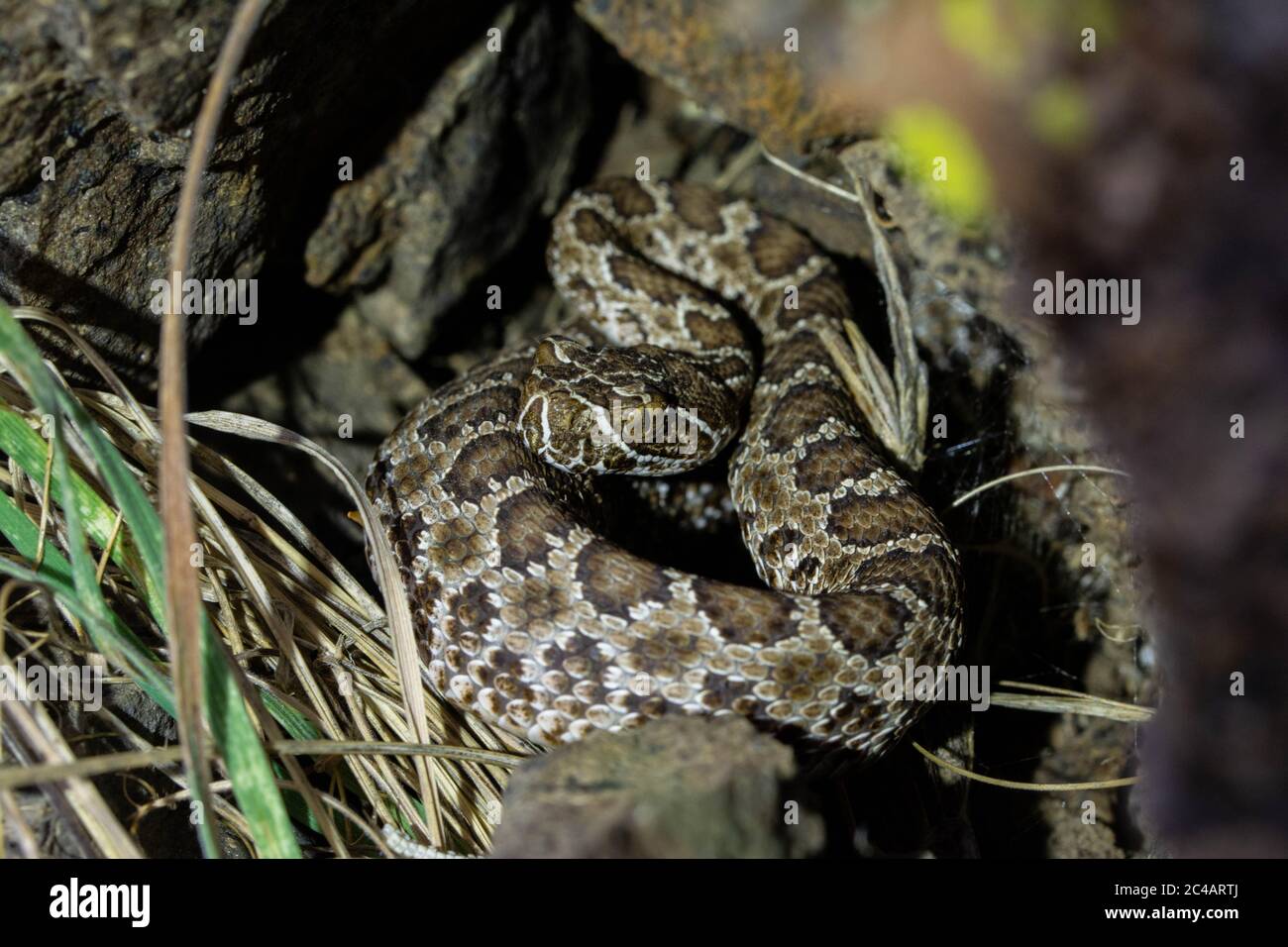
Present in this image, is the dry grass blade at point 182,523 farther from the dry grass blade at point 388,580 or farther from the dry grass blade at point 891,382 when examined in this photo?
the dry grass blade at point 891,382

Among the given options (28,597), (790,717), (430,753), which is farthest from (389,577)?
(790,717)

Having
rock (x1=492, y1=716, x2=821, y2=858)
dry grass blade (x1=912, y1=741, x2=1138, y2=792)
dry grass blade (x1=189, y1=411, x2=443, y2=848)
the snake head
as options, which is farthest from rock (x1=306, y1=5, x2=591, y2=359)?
dry grass blade (x1=912, y1=741, x2=1138, y2=792)

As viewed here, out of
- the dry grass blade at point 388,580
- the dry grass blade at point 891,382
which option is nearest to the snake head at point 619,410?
the dry grass blade at point 891,382

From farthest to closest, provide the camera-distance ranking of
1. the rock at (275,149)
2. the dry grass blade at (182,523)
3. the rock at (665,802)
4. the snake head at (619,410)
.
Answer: the snake head at (619,410), the rock at (275,149), the dry grass blade at (182,523), the rock at (665,802)

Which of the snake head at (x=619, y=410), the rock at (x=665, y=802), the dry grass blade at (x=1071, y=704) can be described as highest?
the snake head at (x=619, y=410)

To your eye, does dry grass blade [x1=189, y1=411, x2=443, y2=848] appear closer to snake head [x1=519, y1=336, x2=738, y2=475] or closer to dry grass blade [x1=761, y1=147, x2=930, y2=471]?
snake head [x1=519, y1=336, x2=738, y2=475]
